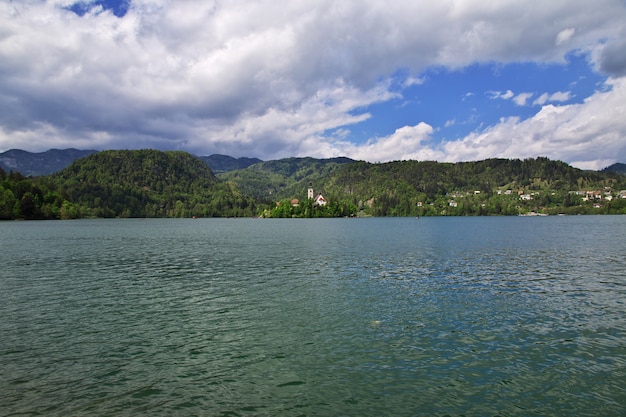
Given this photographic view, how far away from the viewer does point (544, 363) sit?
19.3 m

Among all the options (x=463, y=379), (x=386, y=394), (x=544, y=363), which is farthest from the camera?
(x=544, y=363)

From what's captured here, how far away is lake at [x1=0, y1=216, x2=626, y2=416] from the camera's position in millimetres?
15797

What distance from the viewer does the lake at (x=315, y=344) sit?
1580cm

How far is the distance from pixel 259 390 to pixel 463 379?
342 inches

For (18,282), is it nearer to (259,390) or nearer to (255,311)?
(255,311)

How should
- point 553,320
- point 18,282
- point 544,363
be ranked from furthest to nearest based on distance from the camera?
point 18,282 → point 553,320 → point 544,363

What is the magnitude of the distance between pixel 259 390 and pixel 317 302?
624 inches

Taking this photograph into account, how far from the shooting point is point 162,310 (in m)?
30.1

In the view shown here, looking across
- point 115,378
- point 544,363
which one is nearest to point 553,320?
point 544,363

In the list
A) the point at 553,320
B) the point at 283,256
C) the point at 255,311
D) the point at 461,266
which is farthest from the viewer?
the point at 283,256

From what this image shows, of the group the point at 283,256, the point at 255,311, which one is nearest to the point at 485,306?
the point at 255,311

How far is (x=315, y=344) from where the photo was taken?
22.6 metres

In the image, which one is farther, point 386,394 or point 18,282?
point 18,282

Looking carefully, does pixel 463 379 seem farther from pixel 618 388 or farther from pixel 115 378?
pixel 115 378
